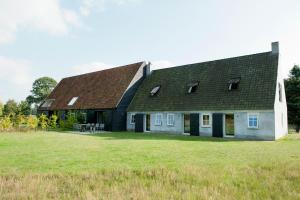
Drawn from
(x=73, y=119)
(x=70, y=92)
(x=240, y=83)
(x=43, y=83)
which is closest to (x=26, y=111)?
(x=43, y=83)

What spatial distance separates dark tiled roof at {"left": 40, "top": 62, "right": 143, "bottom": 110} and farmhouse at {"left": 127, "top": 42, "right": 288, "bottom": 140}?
2.49 m

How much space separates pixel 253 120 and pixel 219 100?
3.40 meters

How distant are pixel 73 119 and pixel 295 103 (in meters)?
26.7

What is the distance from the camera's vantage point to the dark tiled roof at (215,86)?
22656mm

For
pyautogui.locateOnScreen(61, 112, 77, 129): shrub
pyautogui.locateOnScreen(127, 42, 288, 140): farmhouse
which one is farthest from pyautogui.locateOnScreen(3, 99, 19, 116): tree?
pyautogui.locateOnScreen(127, 42, 288, 140): farmhouse

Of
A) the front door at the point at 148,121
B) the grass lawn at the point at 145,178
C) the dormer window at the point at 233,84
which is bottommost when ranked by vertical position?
the grass lawn at the point at 145,178

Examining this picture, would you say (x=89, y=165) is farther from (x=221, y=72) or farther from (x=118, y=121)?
(x=118, y=121)

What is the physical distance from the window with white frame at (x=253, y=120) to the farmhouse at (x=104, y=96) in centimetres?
1436

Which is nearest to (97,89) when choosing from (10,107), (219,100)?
(219,100)

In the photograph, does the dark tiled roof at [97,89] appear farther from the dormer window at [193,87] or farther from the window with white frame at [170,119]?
the dormer window at [193,87]

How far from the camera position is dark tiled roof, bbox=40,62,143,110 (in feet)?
107

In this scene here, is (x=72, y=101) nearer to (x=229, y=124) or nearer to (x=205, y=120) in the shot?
(x=205, y=120)

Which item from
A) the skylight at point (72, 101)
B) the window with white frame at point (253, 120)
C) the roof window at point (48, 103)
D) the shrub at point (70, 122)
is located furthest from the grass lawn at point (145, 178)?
the roof window at point (48, 103)

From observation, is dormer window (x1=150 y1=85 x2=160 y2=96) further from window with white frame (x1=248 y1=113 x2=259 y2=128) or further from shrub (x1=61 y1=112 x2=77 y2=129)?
Result: window with white frame (x1=248 y1=113 x2=259 y2=128)
